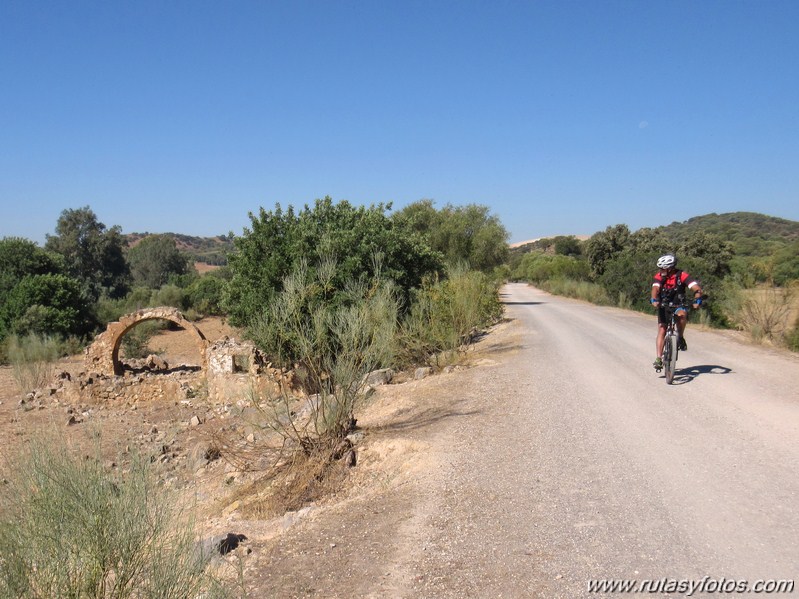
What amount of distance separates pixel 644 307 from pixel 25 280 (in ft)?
98.4

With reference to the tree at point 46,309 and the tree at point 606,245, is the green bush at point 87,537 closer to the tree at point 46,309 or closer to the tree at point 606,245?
the tree at point 46,309

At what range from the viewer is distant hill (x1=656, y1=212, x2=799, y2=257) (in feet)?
193

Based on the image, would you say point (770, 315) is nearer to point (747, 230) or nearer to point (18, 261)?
point (18, 261)

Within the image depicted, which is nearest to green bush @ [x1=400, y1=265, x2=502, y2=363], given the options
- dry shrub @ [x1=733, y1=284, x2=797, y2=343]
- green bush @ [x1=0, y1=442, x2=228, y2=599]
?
dry shrub @ [x1=733, y1=284, x2=797, y2=343]

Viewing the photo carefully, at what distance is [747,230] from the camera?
270ft

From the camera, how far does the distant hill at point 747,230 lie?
193 feet

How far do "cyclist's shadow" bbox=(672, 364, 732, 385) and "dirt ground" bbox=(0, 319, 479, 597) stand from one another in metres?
3.68

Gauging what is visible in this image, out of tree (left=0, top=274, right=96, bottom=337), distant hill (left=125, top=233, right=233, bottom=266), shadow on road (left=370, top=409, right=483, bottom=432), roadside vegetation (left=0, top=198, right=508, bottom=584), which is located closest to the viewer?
roadside vegetation (left=0, top=198, right=508, bottom=584)

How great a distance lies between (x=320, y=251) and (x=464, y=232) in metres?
21.7

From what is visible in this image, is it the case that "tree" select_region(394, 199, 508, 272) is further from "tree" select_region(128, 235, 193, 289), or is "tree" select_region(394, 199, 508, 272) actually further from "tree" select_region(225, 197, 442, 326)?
"tree" select_region(128, 235, 193, 289)

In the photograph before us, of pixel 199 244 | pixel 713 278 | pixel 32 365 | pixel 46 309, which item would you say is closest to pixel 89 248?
pixel 46 309

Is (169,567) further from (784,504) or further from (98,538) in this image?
(784,504)

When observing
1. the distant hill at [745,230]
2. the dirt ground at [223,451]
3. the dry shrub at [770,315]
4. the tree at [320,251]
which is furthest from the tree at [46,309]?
the distant hill at [745,230]

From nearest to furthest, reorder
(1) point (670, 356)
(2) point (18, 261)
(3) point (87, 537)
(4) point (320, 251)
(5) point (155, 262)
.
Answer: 1. (3) point (87, 537)
2. (1) point (670, 356)
3. (4) point (320, 251)
4. (2) point (18, 261)
5. (5) point (155, 262)
